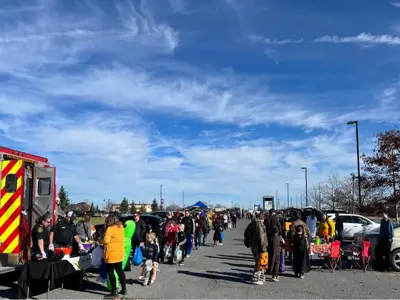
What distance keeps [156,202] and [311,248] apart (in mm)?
111487

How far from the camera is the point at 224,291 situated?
9586mm

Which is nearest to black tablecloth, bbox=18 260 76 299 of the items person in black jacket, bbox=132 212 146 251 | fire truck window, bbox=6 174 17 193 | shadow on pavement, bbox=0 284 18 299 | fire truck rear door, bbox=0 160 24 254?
shadow on pavement, bbox=0 284 18 299

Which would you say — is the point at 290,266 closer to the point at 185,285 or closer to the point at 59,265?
the point at 185,285

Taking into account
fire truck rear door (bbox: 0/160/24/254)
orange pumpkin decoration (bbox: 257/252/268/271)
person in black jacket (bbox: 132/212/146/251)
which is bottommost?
orange pumpkin decoration (bbox: 257/252/268/271)

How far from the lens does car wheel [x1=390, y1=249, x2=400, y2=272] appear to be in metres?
12.6

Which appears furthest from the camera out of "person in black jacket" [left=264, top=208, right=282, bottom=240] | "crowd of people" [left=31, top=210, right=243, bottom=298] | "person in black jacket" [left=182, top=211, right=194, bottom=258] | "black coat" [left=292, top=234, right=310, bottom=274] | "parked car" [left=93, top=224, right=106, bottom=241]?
"person in black jacket" [left=182, top=211, right=194, bottom=258]

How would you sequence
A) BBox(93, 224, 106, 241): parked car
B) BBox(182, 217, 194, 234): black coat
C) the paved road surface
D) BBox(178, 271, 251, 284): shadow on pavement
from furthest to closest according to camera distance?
BBox(182, 217, 194, 234): black coat < BBox(178, 271, 251, 284): shadow on pavement < BBox(93, 224, 106, 241): parked car < the paved road surface

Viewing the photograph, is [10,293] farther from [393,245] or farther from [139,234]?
[393,245]

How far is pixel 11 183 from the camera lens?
350 inches

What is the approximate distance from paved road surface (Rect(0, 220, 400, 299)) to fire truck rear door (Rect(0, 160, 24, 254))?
3.46 feet

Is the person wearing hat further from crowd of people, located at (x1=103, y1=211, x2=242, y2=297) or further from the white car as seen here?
the white car

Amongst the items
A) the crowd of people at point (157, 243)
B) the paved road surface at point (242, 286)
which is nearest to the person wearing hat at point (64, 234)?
the paved road surface at point (242, 286)

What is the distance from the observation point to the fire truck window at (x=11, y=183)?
29.1 ft

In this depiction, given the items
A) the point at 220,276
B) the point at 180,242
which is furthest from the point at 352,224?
the point at 220,276
